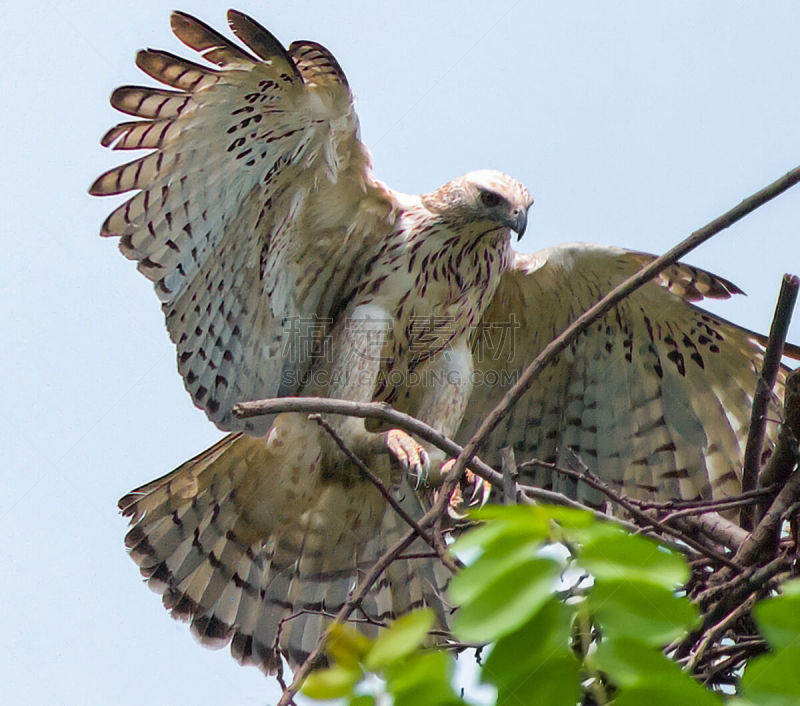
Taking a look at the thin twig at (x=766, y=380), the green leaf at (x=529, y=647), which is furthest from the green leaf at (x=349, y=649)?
the thin twig at (x=766, y=380)

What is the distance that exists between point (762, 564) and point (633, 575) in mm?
1758

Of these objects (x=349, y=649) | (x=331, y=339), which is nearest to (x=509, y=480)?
(x=349, y=649)

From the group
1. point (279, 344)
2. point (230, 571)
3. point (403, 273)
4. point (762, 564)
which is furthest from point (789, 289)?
point (230, 571)

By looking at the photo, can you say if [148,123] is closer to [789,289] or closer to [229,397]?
[229,397]

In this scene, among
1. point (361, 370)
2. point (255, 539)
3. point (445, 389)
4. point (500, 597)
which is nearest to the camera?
point (500, 597)

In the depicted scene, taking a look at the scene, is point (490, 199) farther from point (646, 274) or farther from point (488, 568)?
point (488, 568)

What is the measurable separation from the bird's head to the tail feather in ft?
3.75

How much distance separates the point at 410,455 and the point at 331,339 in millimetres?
737

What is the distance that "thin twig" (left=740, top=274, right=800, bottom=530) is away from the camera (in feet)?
7.79

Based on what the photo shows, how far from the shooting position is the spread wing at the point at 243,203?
345cm

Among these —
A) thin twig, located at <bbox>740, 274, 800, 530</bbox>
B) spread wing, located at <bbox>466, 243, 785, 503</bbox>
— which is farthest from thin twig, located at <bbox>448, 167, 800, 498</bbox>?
spread wing, located at <bbox>466, 243, 785, 503</bbox>

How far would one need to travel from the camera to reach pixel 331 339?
4.31 metres

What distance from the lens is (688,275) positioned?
4.08 m

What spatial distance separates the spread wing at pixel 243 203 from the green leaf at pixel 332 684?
2.66 meters
